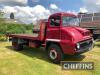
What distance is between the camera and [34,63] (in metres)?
9.55

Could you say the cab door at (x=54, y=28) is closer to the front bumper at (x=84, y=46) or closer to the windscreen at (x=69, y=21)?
the windscreen at (x=69, y=21)

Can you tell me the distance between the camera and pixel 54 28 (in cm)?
968

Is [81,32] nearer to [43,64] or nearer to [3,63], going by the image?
[43,64]

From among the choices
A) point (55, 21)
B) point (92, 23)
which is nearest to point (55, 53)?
point (55, 21)

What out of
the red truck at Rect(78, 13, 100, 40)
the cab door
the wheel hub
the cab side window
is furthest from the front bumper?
the red truck at Rect(78, 13, 100, 40)

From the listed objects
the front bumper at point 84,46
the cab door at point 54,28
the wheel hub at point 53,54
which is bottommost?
the wheel hub at point 53,54

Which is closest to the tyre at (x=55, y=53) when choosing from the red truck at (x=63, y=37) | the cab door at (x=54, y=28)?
the red truck at (x=63, y=37)

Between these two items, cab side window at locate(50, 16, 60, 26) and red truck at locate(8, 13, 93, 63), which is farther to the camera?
cab side window at locate(50, 16, 60, 26)

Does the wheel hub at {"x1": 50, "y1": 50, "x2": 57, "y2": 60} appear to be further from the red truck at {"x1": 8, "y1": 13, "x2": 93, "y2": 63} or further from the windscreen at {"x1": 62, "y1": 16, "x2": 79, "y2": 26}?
the windscreen at {"x1": 62, "y1": 16, "x2": 79, "y2": 26}

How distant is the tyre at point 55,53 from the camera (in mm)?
9273

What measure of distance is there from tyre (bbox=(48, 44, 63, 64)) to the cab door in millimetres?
472

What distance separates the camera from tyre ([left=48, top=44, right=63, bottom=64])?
9.27 m

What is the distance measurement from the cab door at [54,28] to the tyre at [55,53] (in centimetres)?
47

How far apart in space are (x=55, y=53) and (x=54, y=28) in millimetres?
1318
